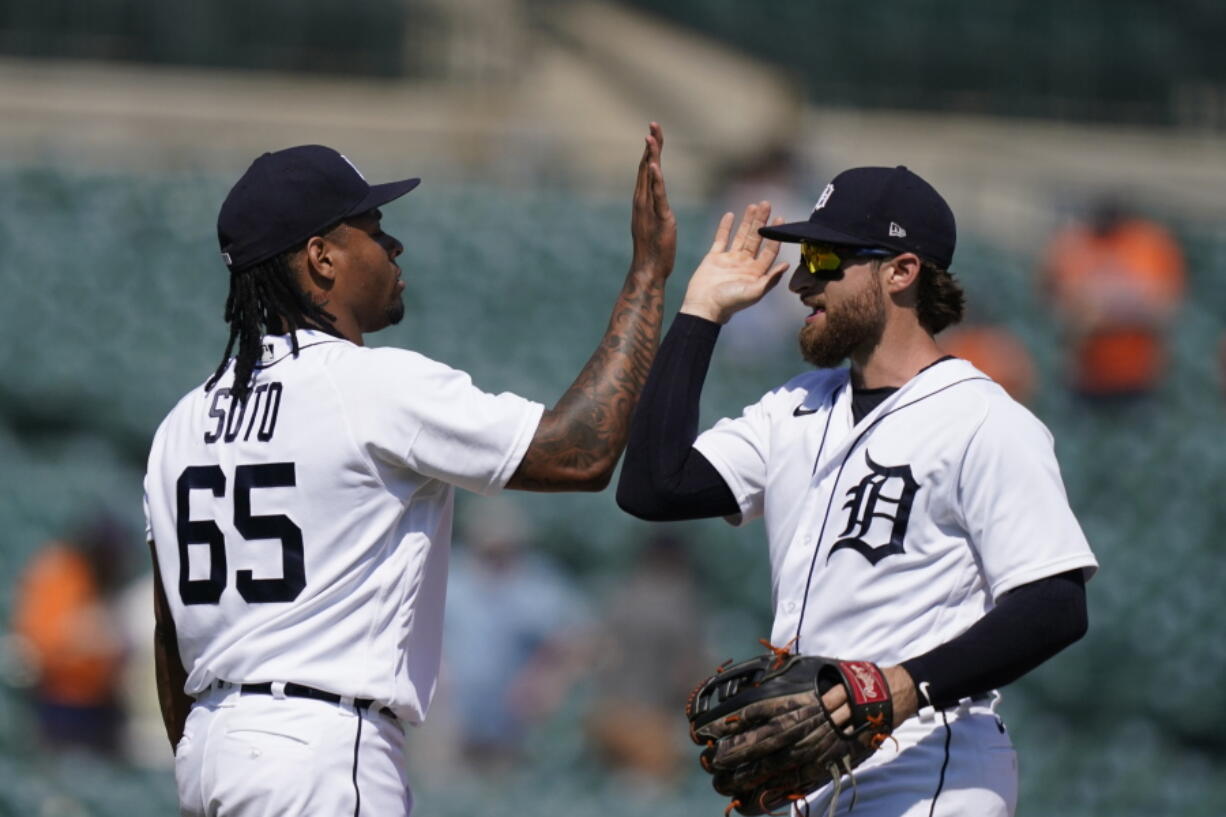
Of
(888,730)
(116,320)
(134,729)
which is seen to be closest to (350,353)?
(888,730)

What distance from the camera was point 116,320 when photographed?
10.3 metres

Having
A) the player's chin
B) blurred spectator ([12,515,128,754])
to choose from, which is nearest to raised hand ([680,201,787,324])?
the player's chin

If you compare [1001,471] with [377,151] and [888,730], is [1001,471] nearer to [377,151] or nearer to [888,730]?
[888,730]

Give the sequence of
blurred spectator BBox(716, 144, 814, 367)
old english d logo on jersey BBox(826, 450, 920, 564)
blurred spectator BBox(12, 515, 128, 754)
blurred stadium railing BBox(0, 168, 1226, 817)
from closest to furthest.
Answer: old english d logo on jersey BBox(826, 450, 920, 564) → blurred spectator BBox(12, 515, 128, 754) → blurred stadium railing BBox(0, 168, 1226, 817) → blurred spectator BBox(716, 144, 814, 367)

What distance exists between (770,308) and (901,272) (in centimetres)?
660

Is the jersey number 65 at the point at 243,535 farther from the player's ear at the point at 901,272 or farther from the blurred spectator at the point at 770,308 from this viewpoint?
the blurred spectator at the point at 770,308

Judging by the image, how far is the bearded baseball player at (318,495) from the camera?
10.2 ft

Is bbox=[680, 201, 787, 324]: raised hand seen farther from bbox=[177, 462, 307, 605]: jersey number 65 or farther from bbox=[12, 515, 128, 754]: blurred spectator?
bbox=[12, 515, 128, 754]: blurred spectator

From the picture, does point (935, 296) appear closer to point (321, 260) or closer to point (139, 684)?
point (321, 260)

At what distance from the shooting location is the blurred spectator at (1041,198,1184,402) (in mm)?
9242

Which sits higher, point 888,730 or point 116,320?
point 888,730

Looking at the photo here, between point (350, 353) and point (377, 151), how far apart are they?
10.1m

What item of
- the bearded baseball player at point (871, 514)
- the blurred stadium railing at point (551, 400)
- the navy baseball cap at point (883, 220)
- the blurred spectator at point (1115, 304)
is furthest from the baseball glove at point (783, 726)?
the blurred spectator at point (1115, 304)

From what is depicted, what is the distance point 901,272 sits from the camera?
3.29m
